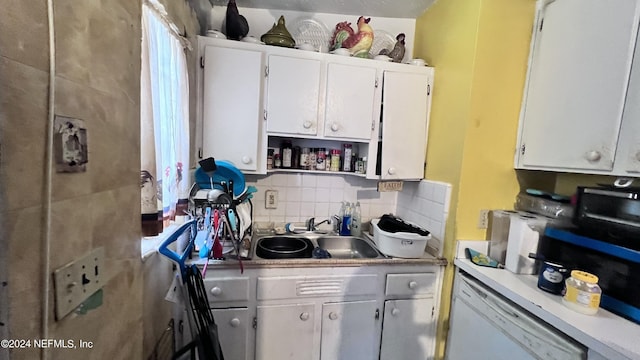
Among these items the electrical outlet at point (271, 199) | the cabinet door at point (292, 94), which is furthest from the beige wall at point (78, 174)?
the electrical outlet at point (271, 199)

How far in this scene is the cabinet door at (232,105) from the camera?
5.13 ft

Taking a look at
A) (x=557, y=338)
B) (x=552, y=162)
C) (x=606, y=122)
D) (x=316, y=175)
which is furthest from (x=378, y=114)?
(x=557, y=338)

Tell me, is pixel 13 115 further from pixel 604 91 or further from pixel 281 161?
pixel 604 91

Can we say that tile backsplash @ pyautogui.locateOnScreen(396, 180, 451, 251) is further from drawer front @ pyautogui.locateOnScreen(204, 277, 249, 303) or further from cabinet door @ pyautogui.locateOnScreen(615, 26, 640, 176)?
drawer front @ pyautogui.locateOnScreen(204, 277, 249, 303)

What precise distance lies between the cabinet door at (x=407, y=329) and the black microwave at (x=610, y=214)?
2.89 feet

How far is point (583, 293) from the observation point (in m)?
1.04

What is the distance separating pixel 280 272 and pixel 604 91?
170 centimetres

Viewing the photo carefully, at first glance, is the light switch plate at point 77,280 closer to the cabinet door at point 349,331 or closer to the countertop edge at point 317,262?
the countertop edge at point 317,262

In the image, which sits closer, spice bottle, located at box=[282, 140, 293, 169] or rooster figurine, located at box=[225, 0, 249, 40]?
rooster figurine, located at box=[225, 0, 249, 40]

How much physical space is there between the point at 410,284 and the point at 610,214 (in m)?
0.95

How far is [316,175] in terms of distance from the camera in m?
2.05

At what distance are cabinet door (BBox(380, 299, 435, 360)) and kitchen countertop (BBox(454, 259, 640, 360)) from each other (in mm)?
452

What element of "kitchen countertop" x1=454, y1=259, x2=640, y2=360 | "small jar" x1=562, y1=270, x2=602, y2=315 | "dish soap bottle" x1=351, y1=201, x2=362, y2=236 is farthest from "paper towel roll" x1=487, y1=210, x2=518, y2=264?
"dish soap bottle" x1=351, y1=201, x2=362, y2=236

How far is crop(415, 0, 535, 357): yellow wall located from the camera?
146 cm
